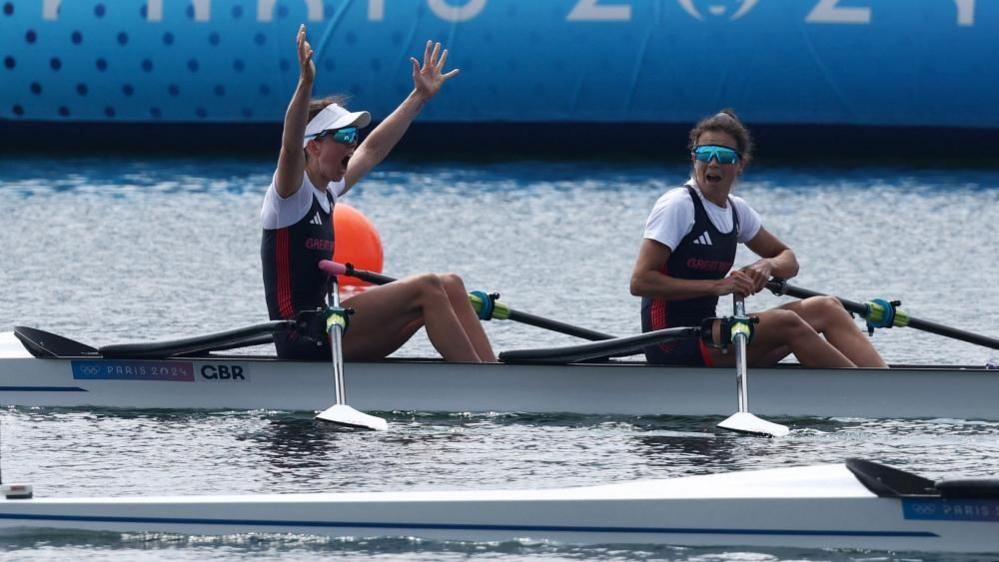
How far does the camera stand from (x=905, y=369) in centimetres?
931

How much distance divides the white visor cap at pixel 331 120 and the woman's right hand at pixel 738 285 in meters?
1.88

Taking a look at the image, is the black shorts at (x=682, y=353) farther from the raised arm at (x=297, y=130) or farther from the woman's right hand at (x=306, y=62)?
the woman's right hand at (x=306, y=62)

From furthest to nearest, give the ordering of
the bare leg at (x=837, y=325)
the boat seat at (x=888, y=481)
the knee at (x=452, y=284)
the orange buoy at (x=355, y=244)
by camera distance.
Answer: the orange buoy at (x=355, y=244)
the knee at (x=452, y=284)
the bare leg at (x=837, y=325)
the boat seat at (x=888, y=481)

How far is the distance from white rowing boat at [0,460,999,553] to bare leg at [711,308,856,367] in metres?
2.23

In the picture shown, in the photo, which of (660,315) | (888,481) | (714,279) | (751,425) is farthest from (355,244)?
(888,481)

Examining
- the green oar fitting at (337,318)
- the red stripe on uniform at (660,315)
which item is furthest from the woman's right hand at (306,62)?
the red stripe on uniform at (660,315)

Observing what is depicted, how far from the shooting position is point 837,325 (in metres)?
9.52

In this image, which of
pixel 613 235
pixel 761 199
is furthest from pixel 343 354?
pixel 761 199

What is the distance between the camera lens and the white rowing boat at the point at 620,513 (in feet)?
22.8

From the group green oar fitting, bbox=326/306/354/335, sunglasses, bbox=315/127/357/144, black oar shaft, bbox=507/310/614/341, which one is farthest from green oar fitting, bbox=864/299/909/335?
sunglasses, bbox=315/127/357/144

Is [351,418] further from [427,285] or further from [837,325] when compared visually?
[837,325]

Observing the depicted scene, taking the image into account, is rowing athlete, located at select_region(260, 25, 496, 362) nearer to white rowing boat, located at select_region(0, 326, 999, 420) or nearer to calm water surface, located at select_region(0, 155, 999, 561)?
white rowing boat, located at select_region(0, 326, 999, 420)

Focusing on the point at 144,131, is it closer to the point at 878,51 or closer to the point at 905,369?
the point at 878,51

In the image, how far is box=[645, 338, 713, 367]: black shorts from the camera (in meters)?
9.59
